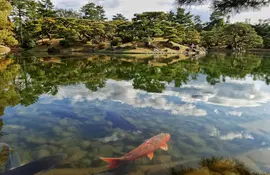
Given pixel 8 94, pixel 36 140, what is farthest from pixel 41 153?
pixel 8 94

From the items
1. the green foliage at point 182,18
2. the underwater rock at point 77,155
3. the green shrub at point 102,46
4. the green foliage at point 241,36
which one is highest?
the green foliage at point 182,18

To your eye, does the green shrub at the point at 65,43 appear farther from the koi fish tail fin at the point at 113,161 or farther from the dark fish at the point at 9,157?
the koi fish tail fin at the point at 113,161

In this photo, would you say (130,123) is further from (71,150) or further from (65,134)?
(71,150)

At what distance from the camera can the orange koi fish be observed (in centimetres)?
376

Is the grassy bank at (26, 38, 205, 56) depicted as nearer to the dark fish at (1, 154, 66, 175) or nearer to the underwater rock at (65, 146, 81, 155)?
the underwater rock at (65, 146, 81, 155)

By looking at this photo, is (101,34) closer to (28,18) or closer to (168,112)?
(28,18)

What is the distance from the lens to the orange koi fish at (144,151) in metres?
3.76

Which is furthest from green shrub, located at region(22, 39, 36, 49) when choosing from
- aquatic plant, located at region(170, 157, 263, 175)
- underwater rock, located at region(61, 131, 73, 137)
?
aquatic plant, located at region(170, 157, 263, 175)

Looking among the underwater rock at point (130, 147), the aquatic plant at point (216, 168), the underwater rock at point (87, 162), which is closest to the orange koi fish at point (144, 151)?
the underwater rock at point (87, 162)

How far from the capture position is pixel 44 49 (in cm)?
4116

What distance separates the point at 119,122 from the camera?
19.0 feet

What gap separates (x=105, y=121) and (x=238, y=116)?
3.87 meters

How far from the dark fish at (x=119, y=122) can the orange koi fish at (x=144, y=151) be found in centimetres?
111

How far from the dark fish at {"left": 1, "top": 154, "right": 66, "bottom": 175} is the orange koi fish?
0.80 m
